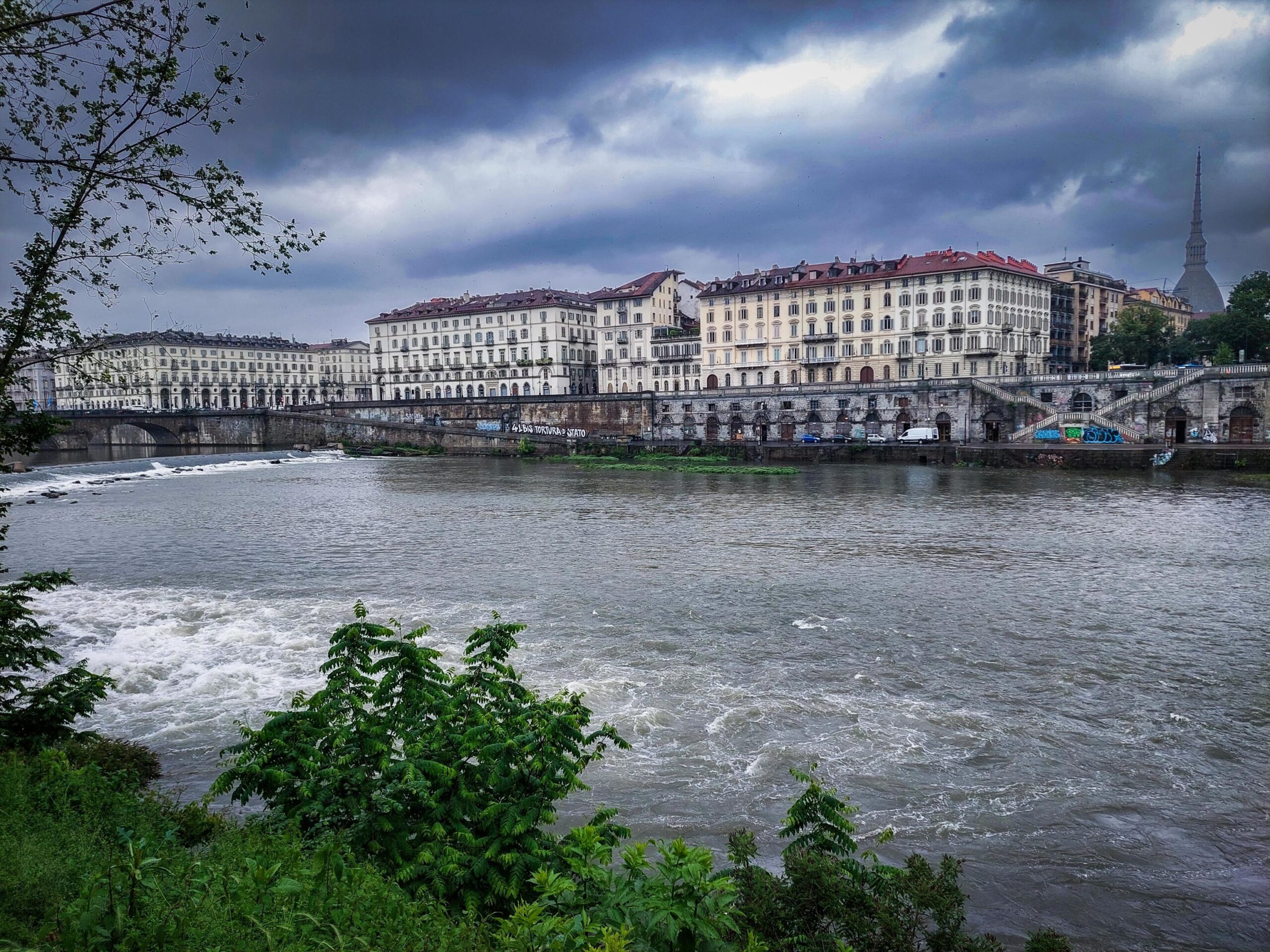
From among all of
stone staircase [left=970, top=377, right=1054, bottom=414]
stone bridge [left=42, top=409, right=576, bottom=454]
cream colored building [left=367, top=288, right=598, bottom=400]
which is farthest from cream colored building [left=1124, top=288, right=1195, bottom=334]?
stone bridge [left=42, top=409, right=576, bottom=454]

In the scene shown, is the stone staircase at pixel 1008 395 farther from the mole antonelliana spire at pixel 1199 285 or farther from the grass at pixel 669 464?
the mole antonelliana spire at pixel 1199 285

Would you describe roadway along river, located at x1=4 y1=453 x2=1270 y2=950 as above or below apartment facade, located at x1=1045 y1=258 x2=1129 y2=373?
below

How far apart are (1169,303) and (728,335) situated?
90.0 m

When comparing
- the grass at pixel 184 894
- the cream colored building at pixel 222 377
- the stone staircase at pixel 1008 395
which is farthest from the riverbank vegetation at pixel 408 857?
the cream colored building at pixel 222 377

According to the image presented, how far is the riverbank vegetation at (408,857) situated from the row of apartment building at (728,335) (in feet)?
229

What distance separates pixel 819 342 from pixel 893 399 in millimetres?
19783

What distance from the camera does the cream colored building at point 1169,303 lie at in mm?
129875

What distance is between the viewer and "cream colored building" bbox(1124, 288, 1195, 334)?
130m

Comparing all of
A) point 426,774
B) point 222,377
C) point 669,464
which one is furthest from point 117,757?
point 222,377

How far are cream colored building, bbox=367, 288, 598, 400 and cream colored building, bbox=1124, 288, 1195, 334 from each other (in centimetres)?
8526

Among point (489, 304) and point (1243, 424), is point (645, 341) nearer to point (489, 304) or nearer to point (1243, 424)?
point (489, 304)

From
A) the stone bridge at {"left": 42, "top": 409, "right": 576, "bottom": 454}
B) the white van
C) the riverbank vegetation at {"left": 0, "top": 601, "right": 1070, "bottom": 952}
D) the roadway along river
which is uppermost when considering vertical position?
the stone bridge at {"left": 42, "top": 409, "right": 576, "bottom": 454}

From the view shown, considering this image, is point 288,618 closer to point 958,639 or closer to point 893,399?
point 958,639

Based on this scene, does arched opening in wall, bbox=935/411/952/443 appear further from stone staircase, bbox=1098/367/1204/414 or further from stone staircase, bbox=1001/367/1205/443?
stone staircase, bbox=1098/367/1204/414
